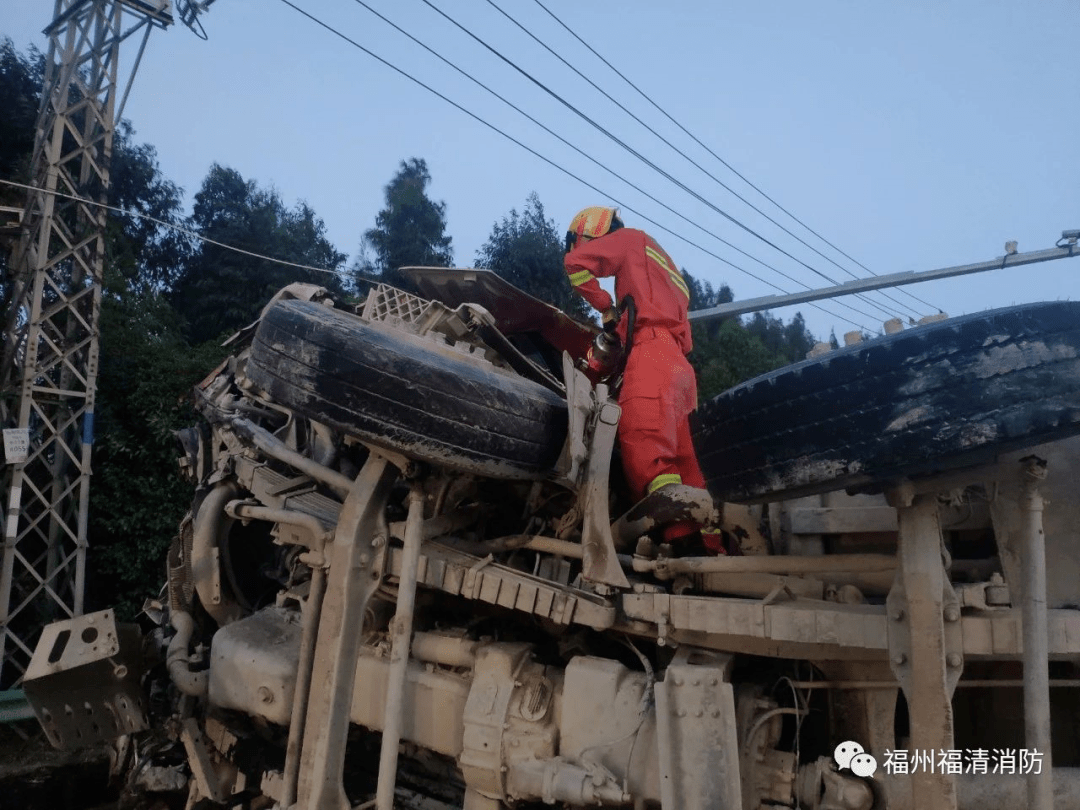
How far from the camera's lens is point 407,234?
51.9 feet

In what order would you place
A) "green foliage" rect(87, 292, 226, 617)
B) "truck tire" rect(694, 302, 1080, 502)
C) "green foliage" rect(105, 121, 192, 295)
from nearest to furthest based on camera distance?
1. "truck tire" rect(694, 302, 1080, 502)
2. "green foliage" rect(87, 292, 226, 617)
3. "green foliage" rect(105, 121, 192, 295)

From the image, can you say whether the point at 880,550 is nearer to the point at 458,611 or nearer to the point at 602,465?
the point at 602,465

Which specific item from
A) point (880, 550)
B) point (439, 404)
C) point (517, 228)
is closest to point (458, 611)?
point (439, 404)

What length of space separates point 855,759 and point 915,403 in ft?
3.33

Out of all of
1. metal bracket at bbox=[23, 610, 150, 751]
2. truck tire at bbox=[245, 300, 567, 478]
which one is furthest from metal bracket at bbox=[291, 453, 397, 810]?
metal bracket at bbox=[23, 610, 150, 751]

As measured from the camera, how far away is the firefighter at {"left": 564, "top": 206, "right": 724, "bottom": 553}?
8.70ft

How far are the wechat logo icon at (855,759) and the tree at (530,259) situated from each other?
12111 mm

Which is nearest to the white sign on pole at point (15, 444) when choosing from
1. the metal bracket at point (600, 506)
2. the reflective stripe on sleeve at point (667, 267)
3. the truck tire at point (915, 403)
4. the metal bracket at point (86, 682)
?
the metal bracket at point (86, 682)

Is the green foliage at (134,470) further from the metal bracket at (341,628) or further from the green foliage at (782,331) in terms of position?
the green foliage at (782,331)

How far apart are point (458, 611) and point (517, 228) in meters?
12.9

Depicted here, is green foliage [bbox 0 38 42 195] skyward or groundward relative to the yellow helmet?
skyward

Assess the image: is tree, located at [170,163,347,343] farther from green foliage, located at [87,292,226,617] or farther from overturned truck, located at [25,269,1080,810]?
overturned truck, located at [25,269,1080,810]

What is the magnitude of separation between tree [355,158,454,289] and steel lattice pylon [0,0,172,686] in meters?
7.97

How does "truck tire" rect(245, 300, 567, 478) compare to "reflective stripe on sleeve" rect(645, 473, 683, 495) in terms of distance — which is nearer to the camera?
"truck tire" rect(245, 300, 567, 478)
